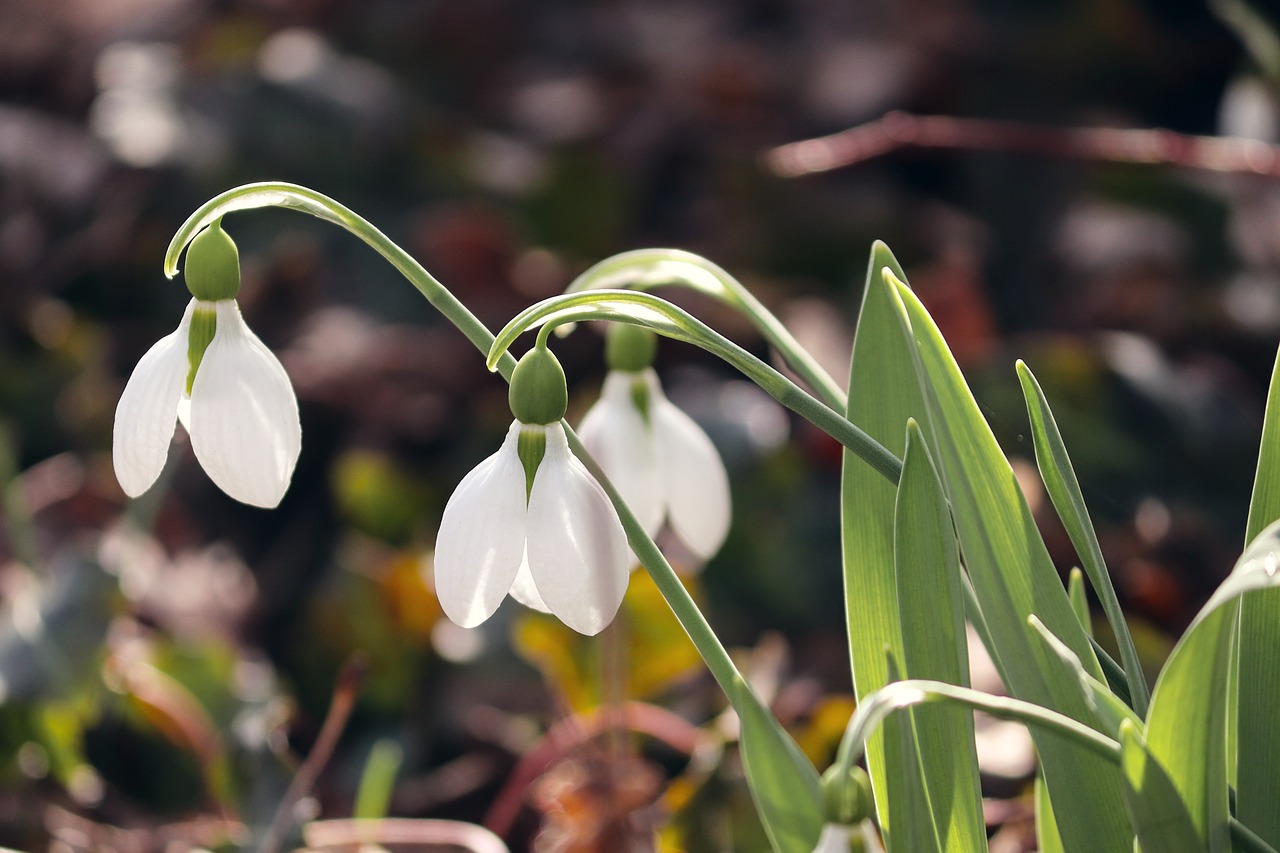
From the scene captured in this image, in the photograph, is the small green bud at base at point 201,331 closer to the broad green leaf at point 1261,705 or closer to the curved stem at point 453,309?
the curved stem at point 453,309

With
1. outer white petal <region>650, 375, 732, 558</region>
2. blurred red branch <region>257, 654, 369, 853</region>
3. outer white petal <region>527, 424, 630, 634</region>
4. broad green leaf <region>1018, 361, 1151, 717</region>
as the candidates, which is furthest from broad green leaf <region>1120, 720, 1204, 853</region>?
blurred red branch <region>257, 654, 369, 853</region>

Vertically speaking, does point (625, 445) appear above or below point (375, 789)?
above

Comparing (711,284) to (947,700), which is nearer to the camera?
(947,700)

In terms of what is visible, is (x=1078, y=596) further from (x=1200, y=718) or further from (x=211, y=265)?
(x=211, y=265)

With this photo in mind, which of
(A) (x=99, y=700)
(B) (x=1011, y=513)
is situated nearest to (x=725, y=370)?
(A) (x=99, y=700)

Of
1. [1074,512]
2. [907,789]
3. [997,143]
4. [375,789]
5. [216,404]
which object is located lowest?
[375,789]

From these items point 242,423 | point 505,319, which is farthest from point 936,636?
point 505,319

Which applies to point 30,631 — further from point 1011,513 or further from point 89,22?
point 89,22
